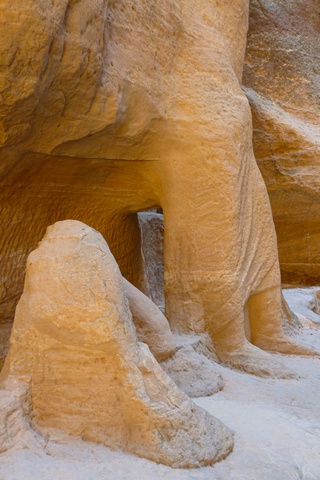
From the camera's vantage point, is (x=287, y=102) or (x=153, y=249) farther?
(x=153, y=249)

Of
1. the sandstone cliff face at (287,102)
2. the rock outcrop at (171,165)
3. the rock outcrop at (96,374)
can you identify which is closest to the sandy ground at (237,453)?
the rock outcrop at (96,374)

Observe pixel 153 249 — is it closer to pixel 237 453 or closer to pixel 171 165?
pixel 171 165

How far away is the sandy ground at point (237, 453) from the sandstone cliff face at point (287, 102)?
3324mm

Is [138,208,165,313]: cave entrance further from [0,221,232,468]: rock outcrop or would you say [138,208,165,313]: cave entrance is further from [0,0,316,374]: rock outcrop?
[0,221,232,468]: rock outcrop

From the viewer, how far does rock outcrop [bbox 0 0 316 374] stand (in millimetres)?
2957

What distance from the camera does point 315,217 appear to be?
6.56 meters

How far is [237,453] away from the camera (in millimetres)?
1920

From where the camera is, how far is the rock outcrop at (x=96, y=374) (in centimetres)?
180

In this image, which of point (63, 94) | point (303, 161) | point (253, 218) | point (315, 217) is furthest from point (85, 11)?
point (315, 217)

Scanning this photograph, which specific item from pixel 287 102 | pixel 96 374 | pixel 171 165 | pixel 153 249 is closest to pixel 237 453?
pixel 96 374

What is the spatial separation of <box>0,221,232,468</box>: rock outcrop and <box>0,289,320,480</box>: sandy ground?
0.06 metres

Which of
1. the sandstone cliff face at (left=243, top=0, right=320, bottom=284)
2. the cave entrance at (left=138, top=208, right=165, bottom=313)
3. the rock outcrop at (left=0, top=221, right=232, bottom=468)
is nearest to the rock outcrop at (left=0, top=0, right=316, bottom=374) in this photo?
the rock outcrop at (left=0, top=221, right=232, bottom=468)

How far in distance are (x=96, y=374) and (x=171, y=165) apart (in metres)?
2.01

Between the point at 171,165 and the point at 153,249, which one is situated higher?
the point at 171,165
